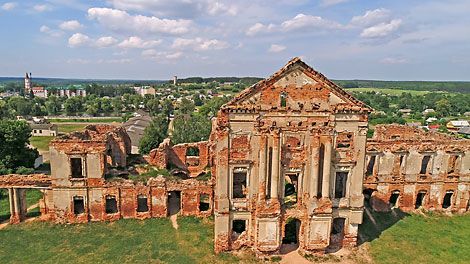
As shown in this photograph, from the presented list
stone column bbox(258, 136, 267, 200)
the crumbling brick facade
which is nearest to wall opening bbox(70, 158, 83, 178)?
stone column bbox(258, 136, 267, 200)

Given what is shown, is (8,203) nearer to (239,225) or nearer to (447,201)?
(239,225)

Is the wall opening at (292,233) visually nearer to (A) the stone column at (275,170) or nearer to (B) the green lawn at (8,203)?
(A) the stone column at (275,170)

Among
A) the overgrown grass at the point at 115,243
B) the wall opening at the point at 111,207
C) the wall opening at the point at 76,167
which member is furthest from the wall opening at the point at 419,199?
the wall opening at the point at 76,167

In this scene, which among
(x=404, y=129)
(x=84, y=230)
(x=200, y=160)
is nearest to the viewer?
(x=84, y=230)

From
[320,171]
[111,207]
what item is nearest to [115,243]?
[111,207]

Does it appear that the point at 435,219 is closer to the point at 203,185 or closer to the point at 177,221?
the point at 203,185

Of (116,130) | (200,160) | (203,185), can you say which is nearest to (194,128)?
(200,160)

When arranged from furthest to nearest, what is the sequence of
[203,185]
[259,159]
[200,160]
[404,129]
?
[200,160], [404,129], [203,185], [259,159]
